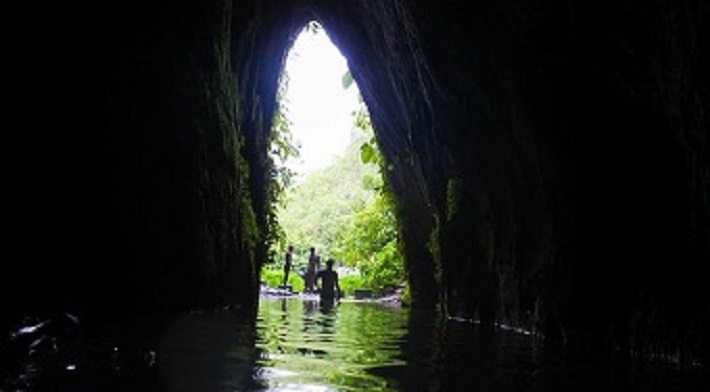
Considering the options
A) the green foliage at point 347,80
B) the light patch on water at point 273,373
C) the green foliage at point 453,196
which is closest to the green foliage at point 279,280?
the green foliage at point 347,80

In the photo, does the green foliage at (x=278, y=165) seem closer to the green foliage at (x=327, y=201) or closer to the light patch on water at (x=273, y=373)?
the light patch on water at (x=273, y=373)

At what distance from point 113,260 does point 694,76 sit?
6.35 metres

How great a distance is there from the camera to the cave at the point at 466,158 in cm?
636

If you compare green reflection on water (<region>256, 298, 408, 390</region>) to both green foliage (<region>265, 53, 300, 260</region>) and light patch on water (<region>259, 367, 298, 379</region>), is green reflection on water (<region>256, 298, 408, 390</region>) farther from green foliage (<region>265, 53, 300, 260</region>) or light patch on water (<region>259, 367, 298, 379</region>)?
green foliage (<region>265, 53, 300, 260</region>)

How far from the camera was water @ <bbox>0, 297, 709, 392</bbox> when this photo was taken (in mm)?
4500

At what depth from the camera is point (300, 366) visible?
18.0 ft

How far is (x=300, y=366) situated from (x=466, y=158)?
8588 millimetres

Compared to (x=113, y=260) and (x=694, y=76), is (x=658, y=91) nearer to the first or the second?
(x=694, y=76)

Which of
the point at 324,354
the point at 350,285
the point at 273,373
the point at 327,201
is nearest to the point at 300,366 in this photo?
the point at 273,373

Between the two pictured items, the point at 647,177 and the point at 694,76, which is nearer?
the point at 694,76

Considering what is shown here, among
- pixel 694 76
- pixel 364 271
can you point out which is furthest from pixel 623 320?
pixel 364 271

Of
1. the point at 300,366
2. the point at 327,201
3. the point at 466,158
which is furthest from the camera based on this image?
the point at 327,201

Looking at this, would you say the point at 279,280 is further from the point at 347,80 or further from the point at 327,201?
the point at 327,201

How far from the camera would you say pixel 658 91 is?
6.24 meters
